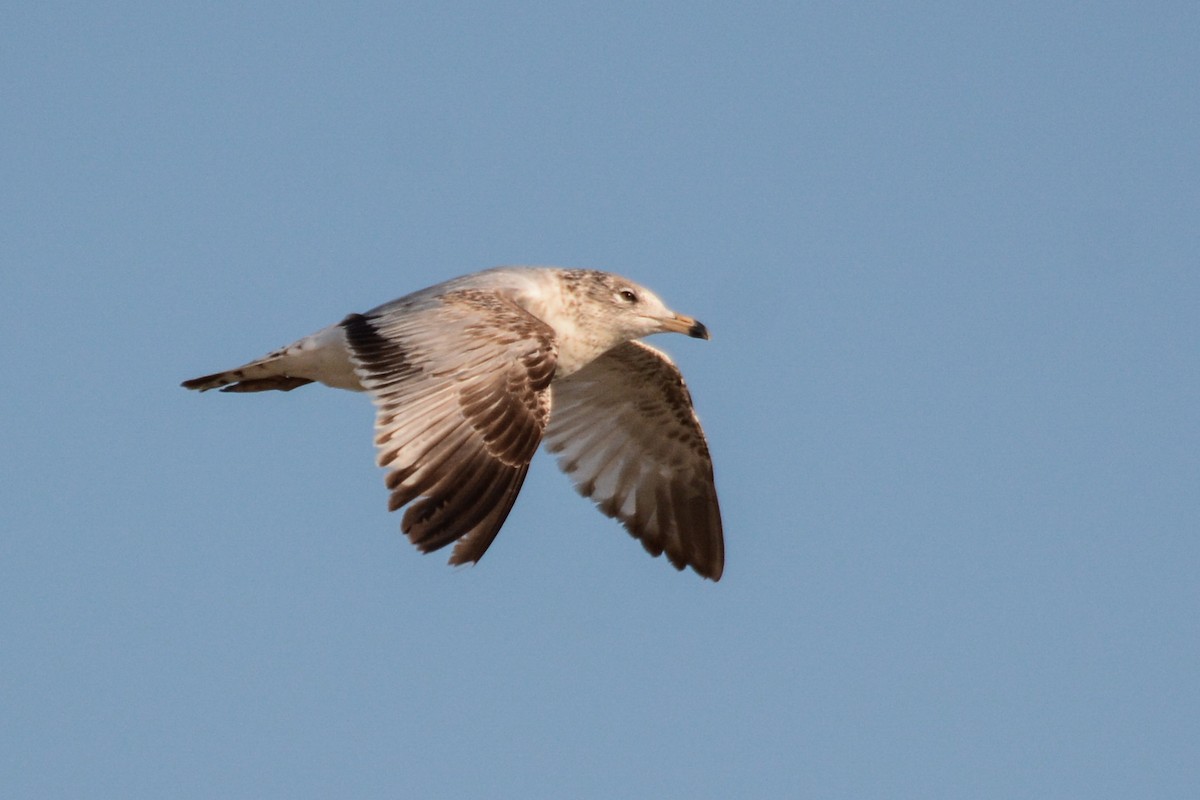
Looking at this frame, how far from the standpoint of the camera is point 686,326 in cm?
1494

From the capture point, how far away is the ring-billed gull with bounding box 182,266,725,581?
11.7 meters

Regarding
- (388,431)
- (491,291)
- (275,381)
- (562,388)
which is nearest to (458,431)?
(388,431)

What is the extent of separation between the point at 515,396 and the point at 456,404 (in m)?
0.42

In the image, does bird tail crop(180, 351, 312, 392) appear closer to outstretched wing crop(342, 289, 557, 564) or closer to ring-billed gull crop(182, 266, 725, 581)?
ring-billed gull crop(182, 266, 725, 581)

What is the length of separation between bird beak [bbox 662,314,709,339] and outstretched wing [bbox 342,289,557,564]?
1.84 metres

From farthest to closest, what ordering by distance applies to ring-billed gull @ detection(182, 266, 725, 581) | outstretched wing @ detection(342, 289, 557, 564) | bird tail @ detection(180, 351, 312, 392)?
bird tail @ detection(180, 351, 312, 392)
ring-billed gull @ detection(182, 266, 725, 581)
outstretched wing @ detection(342, 289, 557, 564)

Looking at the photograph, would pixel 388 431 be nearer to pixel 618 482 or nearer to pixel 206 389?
pixel 206 389

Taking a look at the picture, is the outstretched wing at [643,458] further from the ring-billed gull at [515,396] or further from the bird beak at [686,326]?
the bird beak at [686,326]

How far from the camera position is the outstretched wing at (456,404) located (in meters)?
11.5

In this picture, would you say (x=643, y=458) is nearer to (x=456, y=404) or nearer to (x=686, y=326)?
(x=686, y=326)

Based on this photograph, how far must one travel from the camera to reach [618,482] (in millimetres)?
16203

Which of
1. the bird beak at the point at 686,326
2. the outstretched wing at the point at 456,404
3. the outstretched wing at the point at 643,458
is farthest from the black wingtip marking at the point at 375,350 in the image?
the outstretched wing at the point at 643,458

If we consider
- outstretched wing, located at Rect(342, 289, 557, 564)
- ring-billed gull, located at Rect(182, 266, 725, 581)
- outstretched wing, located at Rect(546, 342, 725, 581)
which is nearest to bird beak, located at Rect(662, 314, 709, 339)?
ring-billed gull, located at Rect(182, 266, 725, 581)

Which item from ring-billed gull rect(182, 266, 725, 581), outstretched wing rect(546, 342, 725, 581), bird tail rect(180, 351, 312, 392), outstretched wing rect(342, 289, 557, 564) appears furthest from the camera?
outstretched wing rect(546, 342, 725, 581)
